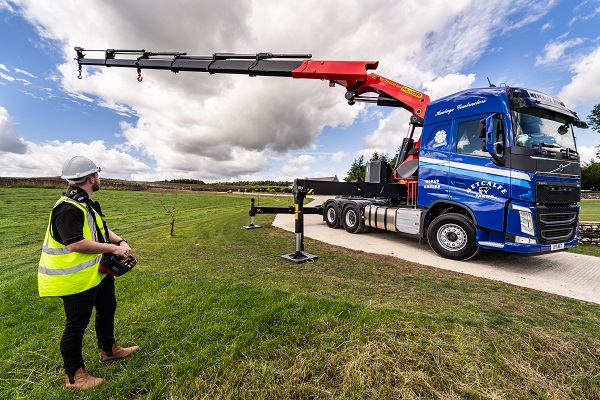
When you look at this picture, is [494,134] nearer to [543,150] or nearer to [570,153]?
[543,150]

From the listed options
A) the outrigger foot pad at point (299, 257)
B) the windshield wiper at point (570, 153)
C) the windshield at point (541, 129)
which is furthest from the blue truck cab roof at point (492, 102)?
the outrigger foot pad at point (299, 257)

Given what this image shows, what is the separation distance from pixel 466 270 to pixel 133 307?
6102 millimetres

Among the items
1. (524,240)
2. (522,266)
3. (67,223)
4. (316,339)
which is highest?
(67,223)

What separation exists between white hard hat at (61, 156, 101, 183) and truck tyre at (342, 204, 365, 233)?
8325 millimetres

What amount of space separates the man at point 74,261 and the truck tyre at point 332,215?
8.97 meters

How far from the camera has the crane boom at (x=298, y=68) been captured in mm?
8617

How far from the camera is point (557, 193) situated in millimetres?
5426

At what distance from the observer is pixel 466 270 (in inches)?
215

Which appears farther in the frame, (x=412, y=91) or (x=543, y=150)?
(x=412, y=91)

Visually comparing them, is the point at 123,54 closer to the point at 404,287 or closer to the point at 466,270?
the point at 404,287

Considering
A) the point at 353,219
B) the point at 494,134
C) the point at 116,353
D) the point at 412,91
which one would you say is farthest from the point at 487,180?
the point at 116,353

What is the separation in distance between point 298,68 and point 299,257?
6991mm

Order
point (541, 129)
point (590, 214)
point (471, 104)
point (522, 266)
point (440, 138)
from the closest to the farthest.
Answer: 1. point (541, 129)
2. point (522, 266)
3. point (471, 104)
4. point (440, 138)
5. point (590, 214)

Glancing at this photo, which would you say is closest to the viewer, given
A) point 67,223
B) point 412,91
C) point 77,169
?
point 67,223
